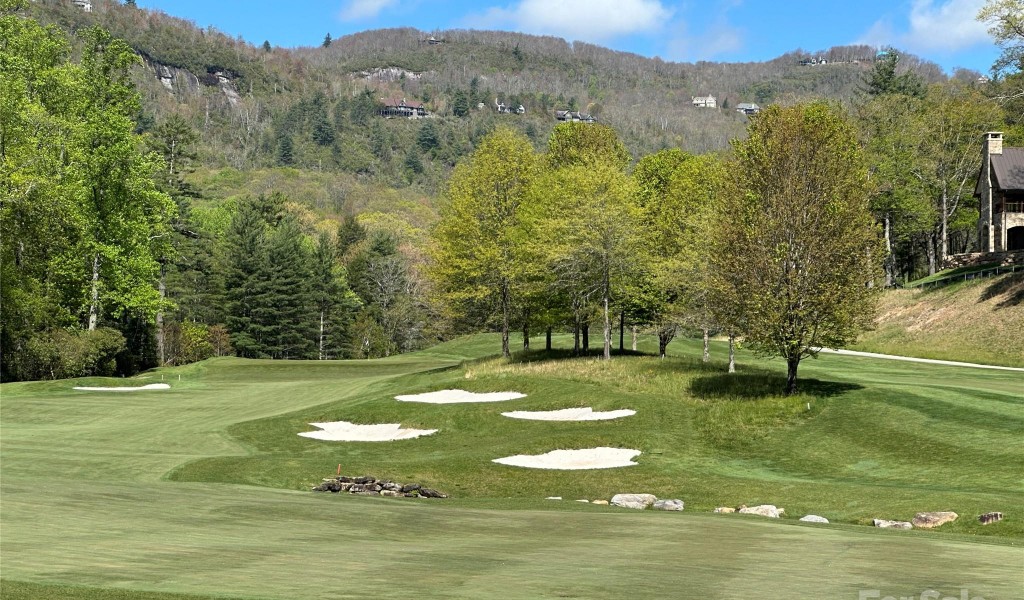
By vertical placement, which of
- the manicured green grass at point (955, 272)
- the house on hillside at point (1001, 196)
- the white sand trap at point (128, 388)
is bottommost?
the white sand trap at point (128, 388)

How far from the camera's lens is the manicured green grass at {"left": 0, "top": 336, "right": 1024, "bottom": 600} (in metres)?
11.3

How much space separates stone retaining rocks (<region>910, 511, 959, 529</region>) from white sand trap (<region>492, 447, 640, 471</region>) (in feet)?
34.3

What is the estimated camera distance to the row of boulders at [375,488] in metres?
24.7

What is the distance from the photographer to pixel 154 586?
10297mm

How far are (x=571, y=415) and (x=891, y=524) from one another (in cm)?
1912

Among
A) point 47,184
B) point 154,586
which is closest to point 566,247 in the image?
→ point 47,184

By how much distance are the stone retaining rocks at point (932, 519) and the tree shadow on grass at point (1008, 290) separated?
46795mm

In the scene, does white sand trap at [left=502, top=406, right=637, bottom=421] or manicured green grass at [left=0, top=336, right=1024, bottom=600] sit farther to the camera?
white sand trap at [left=502, top=406, right=637, bottom=421]

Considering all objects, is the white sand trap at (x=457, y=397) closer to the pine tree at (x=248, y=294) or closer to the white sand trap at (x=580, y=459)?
the white sand trap at (x=580, y=459)

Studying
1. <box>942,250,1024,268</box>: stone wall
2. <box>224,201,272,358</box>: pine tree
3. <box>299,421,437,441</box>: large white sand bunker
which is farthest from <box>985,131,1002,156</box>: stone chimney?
<box>224,201,272,358</box>: pine tree

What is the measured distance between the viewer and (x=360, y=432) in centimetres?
3738

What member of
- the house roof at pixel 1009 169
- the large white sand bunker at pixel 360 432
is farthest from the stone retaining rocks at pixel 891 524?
the house roof at pixel 1009 169

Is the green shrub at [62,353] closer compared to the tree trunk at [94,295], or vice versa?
the green shrub at [62,353]

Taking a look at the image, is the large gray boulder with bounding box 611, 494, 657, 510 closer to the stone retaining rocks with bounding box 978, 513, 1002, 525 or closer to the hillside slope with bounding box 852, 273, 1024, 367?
the stone retaining rocks with bounding box 978, 513, 1002, 525
